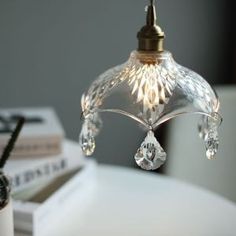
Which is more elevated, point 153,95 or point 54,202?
point 153,95

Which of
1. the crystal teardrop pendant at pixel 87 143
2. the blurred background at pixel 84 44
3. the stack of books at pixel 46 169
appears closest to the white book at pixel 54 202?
the stack of books at pixel 46 169

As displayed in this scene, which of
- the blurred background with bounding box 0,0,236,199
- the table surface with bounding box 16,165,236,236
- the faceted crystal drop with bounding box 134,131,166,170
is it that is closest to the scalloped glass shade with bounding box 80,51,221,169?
the faceted crystal drop with bounding box 134,131,166,170

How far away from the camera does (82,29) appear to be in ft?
5.49

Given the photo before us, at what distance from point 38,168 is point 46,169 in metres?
0.02

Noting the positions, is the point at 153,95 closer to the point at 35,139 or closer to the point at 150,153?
the point at 150,153

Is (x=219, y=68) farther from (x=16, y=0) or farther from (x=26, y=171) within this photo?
(x=26, y=171)

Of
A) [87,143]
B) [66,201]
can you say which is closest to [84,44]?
[66,201]

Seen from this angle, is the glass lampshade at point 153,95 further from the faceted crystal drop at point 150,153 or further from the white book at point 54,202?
the white book at point 54,202

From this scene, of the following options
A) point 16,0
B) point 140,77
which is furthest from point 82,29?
point 140,77

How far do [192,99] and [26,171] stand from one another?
0.46 m

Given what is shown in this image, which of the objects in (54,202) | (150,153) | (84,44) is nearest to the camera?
(150,153)

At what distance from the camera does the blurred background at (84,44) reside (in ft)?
5.39

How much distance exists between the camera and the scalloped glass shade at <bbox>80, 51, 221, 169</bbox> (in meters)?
0.79

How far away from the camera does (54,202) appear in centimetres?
104
